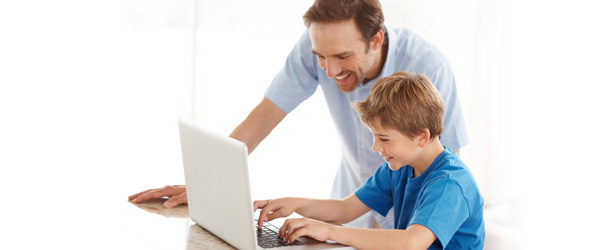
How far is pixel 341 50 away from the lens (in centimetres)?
204

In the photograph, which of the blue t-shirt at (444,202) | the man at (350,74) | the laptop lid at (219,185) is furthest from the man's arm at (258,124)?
the blue t-shirt at (444,202)

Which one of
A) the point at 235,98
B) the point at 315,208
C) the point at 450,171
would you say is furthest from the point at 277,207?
the point at 235,98

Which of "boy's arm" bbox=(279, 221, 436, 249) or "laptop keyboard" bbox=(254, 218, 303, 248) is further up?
"boy's arm" bbox=(279, 221, 436, 249)

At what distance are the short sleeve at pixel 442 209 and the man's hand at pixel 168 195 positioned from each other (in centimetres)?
71

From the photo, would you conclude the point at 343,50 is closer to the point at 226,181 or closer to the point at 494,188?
the point at 226,181

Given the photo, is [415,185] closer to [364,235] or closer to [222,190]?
[364,235]

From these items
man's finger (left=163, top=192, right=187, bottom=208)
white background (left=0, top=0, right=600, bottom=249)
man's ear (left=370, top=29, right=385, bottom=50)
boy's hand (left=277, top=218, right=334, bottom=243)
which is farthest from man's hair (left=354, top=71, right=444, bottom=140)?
white background (left=0, top=0, right=600, bottom=249)

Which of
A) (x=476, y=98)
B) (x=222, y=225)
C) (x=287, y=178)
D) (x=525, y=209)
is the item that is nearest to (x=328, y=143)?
(x=287, y=178)

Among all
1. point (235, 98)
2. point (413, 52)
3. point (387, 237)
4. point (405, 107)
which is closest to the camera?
point (387, 237)

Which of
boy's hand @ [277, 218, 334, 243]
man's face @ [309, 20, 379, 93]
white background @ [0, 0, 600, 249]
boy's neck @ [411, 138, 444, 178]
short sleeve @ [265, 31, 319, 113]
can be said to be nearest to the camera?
boy's hand @ [277, 218, 334, 243]

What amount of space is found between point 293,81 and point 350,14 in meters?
0.39

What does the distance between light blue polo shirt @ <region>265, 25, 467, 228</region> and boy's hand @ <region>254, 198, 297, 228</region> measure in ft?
1.46

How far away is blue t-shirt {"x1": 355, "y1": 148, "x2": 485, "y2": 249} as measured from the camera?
5.22 ft

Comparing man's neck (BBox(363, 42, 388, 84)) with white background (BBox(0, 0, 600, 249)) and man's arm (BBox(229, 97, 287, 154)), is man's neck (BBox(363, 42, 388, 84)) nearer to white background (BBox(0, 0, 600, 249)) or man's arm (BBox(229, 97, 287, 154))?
man's arm (BBox(229, 97, 287, 154))
